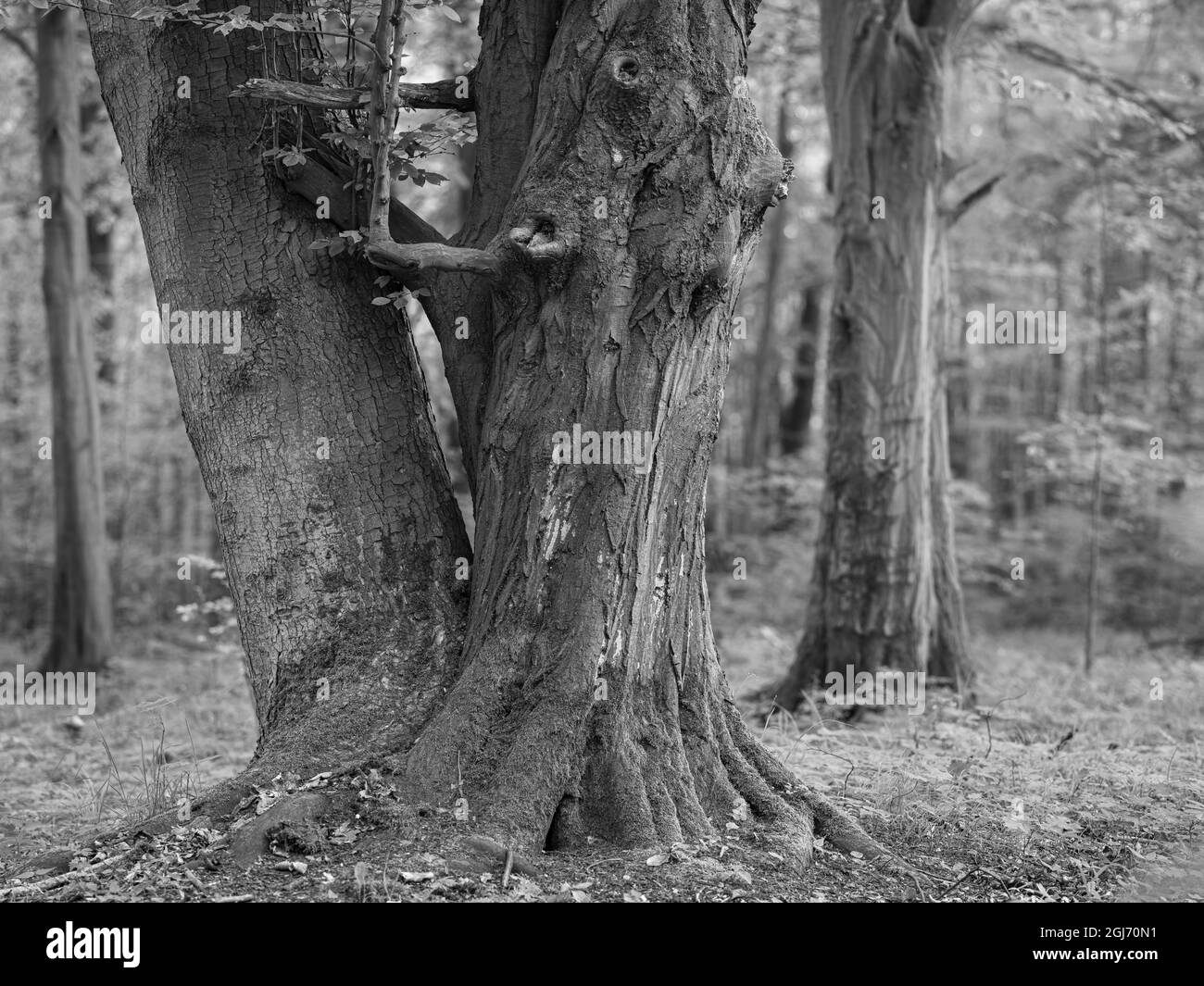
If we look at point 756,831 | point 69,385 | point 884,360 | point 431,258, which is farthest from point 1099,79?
point 69,385

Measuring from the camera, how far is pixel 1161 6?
15.2 metres

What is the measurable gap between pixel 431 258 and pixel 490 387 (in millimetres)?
667

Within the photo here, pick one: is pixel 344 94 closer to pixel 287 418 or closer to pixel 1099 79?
pixel 287 418

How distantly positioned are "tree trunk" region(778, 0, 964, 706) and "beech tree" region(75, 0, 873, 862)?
400 centimetres

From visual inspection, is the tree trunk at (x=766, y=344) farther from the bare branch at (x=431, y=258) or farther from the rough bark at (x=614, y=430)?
the bare branch at (x=431, y=258)

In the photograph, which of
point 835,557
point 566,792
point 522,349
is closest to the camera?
point 566,792

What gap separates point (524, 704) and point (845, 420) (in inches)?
201

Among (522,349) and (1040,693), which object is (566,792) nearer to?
(522,349)

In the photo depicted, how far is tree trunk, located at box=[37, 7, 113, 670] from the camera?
11.0 meters

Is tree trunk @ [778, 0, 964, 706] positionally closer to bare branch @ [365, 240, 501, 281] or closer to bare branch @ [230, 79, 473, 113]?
bare branch @ [230, 79, 473, 113]

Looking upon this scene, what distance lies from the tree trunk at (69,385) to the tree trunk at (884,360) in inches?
302

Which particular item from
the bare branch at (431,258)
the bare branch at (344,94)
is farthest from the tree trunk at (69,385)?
the bare branch at (431,258)

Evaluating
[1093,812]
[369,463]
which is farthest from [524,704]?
[1093,812]
